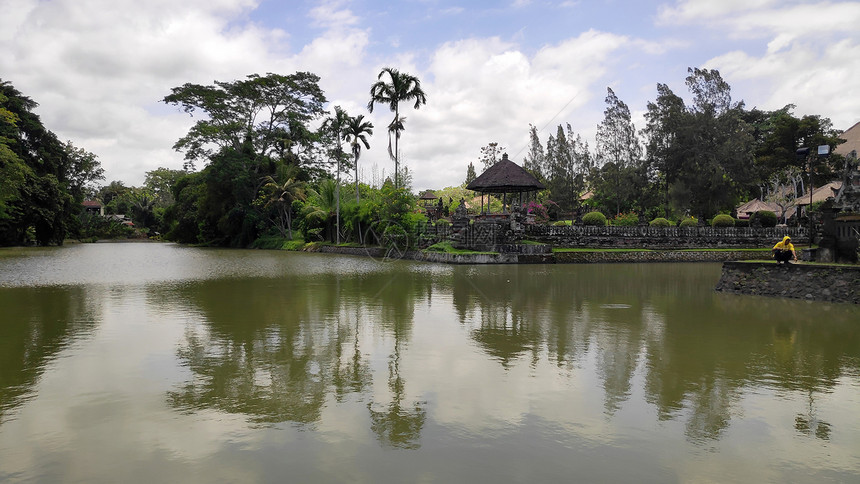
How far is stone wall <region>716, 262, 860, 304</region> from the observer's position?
13.3 m

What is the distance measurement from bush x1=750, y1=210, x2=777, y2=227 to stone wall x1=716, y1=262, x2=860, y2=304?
24.0 metres

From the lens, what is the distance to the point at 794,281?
14.3m

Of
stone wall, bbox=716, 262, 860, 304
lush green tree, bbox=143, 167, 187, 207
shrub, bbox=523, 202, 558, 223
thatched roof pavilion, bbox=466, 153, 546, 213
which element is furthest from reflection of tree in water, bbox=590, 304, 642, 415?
lush green tree, bbox=143, 167, 187, 207

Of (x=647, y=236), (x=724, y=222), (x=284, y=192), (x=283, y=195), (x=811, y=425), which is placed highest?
(x=284, y=192)

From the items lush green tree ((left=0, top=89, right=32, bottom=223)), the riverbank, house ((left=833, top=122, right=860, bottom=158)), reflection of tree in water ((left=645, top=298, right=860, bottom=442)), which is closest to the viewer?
reflection of tree in water ((left=645, top=298, right=860, bottom=442))

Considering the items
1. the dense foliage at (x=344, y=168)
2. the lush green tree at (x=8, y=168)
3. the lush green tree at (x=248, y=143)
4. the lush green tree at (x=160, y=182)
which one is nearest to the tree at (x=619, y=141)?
the dense foliage at (x=344, y=168)

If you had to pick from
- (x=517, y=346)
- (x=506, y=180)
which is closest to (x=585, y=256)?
(x=506, y=180)

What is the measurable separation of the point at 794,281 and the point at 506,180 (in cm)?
1780

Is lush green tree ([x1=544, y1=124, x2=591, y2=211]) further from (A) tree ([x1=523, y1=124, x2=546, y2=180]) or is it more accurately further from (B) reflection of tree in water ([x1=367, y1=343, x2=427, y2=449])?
(B) reflection of tree in water ([x1=367, y1=343, x2=427, y2=449])

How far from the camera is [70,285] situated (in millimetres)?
16406

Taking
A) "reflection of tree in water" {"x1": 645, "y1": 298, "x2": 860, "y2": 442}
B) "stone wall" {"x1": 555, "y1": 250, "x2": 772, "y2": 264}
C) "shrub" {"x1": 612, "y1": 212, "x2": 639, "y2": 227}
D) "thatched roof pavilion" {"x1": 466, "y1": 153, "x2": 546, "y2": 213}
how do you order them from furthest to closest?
"shrub" {"x1": 612, "y1": 212, "x2": 639, "y2": 227} → "thatched roof pavilion" {"x1": 466, "y1": 153, "x2": 546, "y2": 213} → "stone wall" {"x1": 555, "y1": 250, "x2": 772, "y2": 264} → "reflection of tree in water" {"x1": 645, "y1": 298, "x2": 860, "y2": 442}

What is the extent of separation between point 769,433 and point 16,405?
7.18 meters

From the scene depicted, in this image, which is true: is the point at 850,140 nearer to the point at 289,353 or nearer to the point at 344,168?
the point at 344,168

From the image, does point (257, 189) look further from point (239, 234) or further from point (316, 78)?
point (316, 78)
